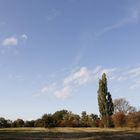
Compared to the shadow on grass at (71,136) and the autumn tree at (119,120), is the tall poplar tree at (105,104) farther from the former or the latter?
the shadow on grass at (71,136)

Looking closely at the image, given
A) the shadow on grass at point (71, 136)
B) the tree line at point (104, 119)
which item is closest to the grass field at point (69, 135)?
the shadow on grass at point (71, 136)

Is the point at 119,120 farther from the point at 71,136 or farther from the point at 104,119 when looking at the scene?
the point at 71,136

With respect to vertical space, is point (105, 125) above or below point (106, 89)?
below

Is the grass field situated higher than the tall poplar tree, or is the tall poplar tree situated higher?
the tall poplar tree

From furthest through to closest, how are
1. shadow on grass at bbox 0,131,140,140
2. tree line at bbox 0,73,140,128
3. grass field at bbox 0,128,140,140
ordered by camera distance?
tree line at bbox 0,73,140,128 < grass field at bbox 0,128,140,140 < shadow on grass at bbox 0,131,140,140

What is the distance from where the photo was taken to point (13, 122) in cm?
10312

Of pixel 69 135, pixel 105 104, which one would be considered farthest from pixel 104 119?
pixel 69 135

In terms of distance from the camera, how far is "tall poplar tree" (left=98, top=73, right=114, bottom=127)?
87.8 meters

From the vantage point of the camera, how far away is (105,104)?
87.8m

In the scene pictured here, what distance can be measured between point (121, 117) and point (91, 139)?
6206 cm

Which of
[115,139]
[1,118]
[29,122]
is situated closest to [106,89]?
[29,122]

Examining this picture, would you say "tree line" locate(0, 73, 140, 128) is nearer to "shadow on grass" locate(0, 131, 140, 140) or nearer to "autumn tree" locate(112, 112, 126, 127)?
"autumn tree" locate(112, 112, 126, 127)

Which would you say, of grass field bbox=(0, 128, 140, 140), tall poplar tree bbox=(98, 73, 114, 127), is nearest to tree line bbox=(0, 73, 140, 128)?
tall poplar tree bbox=(98, 73, 114, 127)

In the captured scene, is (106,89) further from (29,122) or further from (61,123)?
(29,122)
